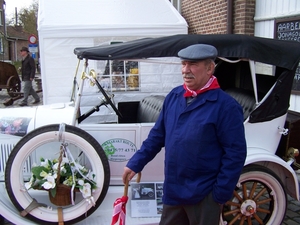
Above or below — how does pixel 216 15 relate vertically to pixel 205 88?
above

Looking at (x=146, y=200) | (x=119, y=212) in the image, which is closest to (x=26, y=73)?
(x=146, y=200)

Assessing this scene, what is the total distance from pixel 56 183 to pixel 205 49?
167 centimetres

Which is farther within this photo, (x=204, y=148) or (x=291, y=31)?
(x=291, y=31)

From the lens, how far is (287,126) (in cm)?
343

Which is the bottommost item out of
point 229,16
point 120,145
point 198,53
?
point 120,145

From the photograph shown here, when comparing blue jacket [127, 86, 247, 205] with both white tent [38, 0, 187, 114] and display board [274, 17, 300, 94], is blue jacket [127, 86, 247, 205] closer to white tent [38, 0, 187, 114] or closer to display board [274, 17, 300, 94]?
display board [274, 17, 300, 94]

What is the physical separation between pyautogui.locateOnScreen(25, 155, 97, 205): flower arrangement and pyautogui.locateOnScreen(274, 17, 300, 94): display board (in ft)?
13.8

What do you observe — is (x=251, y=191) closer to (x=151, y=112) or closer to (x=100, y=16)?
(x=151, y=112)

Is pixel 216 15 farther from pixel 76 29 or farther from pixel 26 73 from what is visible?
pixel 26 73

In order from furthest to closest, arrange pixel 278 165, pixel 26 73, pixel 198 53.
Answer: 1. pixel 26 73
2. pixel 278 165
3. pixel 198 53

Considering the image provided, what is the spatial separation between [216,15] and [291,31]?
7.78ft

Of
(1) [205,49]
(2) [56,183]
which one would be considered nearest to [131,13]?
(2) [56,183]

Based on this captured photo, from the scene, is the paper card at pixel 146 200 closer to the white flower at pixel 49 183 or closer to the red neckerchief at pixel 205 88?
the white flower at pixel 49 183

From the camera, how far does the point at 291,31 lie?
19.4 feet
